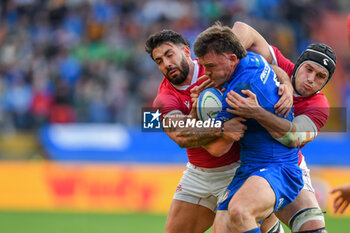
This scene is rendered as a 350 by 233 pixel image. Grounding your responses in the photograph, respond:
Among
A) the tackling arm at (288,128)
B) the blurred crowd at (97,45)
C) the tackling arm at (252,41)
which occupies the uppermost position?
the blurred crowd at (97,45)

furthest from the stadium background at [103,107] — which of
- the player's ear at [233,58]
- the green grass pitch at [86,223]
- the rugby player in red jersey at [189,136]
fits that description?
the player's ear at [233,58]

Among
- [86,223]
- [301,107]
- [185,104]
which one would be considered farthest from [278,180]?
[86,223]

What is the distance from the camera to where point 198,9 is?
16.5 metres

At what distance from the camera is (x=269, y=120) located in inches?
189

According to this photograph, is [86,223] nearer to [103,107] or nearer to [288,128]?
[103,107]

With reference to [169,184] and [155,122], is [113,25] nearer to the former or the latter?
[169,184]

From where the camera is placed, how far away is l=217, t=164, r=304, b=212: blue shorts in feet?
15.9

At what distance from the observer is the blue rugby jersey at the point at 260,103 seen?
4.85 meters

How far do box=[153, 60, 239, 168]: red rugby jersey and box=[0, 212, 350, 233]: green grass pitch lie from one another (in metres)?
4.31

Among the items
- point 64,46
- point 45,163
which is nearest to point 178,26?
point 64,46

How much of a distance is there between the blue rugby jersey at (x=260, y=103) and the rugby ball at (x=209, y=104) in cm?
7

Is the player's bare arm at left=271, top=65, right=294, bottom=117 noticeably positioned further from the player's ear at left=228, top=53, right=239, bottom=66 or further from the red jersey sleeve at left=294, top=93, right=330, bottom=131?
the player's ear at left=228, top=53, right=239, bottom=66

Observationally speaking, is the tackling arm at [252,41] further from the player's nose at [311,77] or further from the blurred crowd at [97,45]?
the blurred crowd at [97,45]

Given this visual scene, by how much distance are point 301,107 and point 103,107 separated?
29.1 feet
